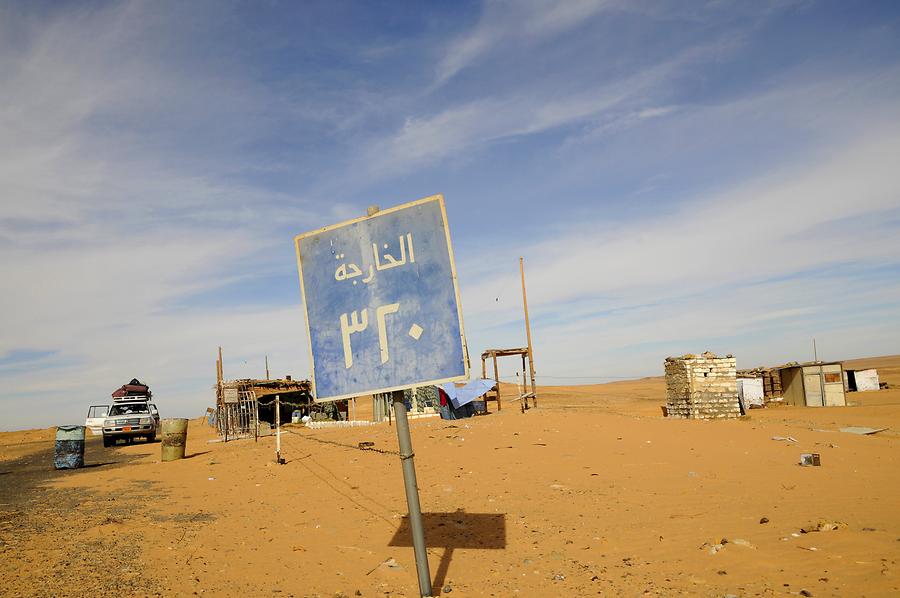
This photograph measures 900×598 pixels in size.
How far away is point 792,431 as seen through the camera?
15.3 m

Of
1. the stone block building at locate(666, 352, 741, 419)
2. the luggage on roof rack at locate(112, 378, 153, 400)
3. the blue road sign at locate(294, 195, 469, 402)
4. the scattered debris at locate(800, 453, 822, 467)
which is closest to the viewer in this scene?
the blue road sign at locate(294, 195, 469, 402)

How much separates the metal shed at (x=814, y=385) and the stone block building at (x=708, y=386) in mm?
11438

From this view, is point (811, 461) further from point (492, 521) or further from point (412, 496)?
point (412, 496)

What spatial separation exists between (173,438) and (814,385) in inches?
1090

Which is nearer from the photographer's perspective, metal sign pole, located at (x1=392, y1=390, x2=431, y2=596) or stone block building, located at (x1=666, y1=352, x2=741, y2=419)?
metal sign pole, located at (x1=392, y1=390, x2=431, y2=596)

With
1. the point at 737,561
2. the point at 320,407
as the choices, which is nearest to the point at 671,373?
the point at 737,561

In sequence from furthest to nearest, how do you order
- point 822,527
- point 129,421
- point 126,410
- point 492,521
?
point 126,410 → point 129,421 → point 492,521 → point 822,527

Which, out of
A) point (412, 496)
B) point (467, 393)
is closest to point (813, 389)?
point (467, 393)

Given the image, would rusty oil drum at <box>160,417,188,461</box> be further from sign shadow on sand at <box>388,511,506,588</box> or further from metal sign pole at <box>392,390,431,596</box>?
metal sign pole at <box>392,390,431,596</box>

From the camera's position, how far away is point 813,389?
91.2 feet

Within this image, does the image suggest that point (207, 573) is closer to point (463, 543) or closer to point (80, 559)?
point (80, 559)

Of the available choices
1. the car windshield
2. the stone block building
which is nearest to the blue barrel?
the car windshield

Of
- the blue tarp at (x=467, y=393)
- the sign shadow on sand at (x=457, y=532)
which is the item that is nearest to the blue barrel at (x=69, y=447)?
the sign shadow on sand at (x=457, y=532)

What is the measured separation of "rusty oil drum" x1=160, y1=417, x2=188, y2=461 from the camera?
15.4m
